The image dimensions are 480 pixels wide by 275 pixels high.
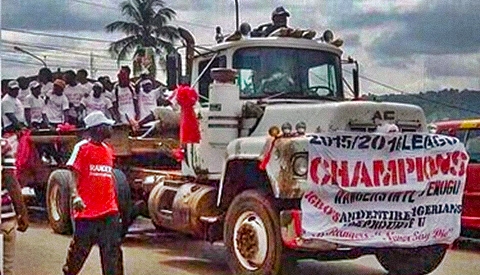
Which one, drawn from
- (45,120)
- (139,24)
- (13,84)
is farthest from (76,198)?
(45,120)

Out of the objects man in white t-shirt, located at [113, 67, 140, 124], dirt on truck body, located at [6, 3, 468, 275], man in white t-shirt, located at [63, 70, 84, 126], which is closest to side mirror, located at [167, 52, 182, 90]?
dirt on truck body, located at [6, 3, 468, 275]

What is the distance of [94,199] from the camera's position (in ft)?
16.3

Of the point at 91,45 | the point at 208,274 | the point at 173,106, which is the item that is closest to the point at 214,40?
the point at 173,106

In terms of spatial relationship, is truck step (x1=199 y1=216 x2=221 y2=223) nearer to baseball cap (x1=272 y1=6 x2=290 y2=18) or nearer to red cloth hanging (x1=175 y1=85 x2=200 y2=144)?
red cloth hanging (x1=175 y1=85 x2=200 y2=144)

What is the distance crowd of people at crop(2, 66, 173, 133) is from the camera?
607cm

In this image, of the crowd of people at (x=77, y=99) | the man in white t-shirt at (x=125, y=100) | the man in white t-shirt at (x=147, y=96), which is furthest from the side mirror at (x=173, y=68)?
the man in white t-shirt at (x=125, y=100)

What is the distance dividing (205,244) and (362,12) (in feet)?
7.63

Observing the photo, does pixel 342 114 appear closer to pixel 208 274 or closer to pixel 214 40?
pixel 214 40

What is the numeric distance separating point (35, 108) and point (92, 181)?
2.04m

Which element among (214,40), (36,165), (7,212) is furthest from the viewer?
(36,165)

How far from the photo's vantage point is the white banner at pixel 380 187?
5227mm

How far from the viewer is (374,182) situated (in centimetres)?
527

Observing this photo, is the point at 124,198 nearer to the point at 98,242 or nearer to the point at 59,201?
the point at 59,201

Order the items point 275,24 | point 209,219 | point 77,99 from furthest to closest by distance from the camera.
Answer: point 77,99 < point 209,219 < point 275,24
